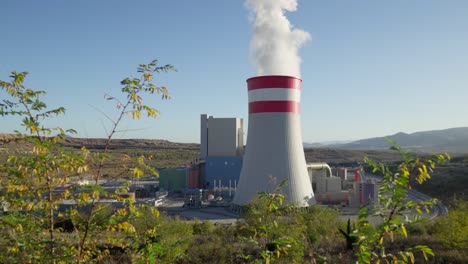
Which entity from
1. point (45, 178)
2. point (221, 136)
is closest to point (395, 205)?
point (45, 178)

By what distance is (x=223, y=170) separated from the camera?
26.7m

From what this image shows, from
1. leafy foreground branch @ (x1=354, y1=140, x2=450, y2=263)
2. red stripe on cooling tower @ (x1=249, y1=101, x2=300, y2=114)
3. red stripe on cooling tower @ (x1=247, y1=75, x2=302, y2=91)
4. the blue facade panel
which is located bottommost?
the blue facade panel

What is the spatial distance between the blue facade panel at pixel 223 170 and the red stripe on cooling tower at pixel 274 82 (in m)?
10.4

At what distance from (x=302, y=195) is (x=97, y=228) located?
14.5 metres

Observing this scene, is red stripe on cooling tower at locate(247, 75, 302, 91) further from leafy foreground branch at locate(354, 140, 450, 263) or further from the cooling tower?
leafy foreground branch at locate(354, 140, 450, 263)

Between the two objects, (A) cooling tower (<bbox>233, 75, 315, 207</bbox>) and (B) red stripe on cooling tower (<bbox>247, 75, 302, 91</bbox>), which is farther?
(B) red stripe on cooling tower (<bbox>247, 75, 302, 91</bbox>)

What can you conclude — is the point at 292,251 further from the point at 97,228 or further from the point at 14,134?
the point at 14,134

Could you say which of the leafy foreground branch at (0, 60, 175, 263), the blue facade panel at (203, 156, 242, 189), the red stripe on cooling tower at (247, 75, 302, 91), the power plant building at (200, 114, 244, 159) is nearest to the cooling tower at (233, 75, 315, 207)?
the red stripe on cooling tower at (247, 75, 302, 91)

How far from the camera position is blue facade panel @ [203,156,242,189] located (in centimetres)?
2659

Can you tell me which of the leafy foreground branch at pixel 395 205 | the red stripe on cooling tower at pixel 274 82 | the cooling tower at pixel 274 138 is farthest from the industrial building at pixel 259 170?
the leafy foreground branch at pixel 395 205

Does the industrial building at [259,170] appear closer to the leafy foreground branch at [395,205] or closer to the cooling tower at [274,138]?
the cooling tower at [274,138]

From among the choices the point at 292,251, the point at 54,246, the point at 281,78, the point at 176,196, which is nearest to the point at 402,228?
the point at 54,246

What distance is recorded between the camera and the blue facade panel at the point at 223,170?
26.6 m

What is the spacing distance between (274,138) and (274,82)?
8.09 ft
